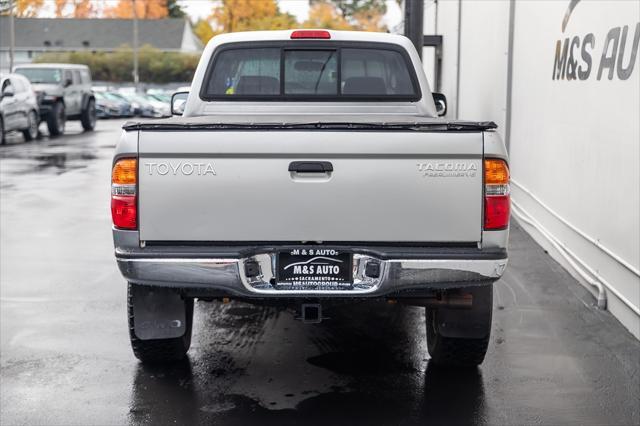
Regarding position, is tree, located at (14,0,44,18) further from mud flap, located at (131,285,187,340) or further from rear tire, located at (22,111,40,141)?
mud flap, located at (131,285,187,340)

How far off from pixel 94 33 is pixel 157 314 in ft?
292

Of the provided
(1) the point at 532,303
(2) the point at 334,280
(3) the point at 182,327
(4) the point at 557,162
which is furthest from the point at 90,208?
(2) the point at 334,280

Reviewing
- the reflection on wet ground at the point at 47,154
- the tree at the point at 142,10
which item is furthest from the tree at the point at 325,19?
the reflection on wet ground at the point at 47,154

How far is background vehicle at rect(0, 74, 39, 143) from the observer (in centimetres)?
2394

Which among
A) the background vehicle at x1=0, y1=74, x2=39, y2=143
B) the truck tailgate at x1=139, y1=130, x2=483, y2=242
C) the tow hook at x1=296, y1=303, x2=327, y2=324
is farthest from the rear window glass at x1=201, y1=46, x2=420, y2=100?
the background vehicle at x1=0, y1=74, x2=39, y2=143

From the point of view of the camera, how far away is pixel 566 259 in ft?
30.0

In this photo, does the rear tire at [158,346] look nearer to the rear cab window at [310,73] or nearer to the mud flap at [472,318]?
the mud flap at [472,318]

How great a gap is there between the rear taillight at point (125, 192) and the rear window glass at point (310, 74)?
206 cm

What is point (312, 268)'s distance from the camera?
496 cm

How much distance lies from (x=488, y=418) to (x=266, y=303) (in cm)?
131

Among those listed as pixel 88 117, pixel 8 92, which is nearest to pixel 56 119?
pixel 88 117

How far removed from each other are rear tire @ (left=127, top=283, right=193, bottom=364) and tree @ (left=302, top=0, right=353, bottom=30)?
97.0 metres

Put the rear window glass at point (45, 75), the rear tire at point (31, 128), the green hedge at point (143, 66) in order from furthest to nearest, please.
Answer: the green hedge at point (143, 66)
the rear window glass at point (45, 75)
the rear tire at point (31, 128)

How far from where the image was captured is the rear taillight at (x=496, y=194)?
486 centimetres
